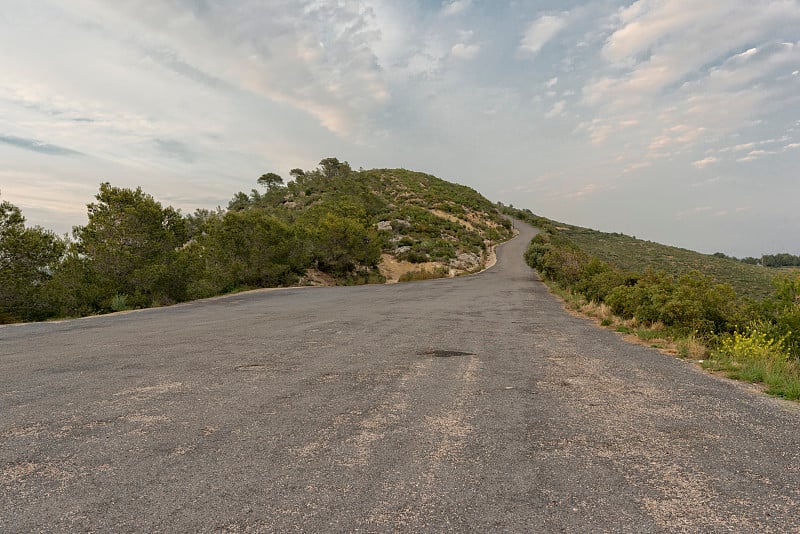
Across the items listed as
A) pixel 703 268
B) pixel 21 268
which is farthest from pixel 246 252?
pixel 703 268

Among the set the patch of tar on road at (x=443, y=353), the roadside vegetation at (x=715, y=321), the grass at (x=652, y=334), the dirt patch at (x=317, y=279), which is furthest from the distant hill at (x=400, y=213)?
the patch of tar on road at (x=443, y=353)

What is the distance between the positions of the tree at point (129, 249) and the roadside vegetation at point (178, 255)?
39 mm

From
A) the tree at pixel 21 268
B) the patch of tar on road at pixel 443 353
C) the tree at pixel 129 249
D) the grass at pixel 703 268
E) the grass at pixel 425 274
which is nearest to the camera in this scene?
the patch of tar on road at pixel 443 353

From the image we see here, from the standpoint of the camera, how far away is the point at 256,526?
2711 millimetres

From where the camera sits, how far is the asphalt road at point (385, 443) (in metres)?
2.87

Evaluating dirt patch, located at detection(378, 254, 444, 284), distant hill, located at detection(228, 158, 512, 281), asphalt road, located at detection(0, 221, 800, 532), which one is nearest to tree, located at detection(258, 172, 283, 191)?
distant hill, located at detection(228, 158, 512, 281)

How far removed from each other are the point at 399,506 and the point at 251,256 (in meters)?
25.6

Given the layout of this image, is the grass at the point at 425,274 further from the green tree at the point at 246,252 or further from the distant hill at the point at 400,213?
the green tree at the point at 246,252

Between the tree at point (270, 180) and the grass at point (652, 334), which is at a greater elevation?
the tree at point (270, 180)

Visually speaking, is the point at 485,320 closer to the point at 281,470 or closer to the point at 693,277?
the point at 693,277


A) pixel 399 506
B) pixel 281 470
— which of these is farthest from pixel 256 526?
pixel 399 506

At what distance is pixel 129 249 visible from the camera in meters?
17.5

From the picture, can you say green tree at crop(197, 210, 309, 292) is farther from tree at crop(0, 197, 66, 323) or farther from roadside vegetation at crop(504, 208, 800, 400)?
roadside vegetation at crop(504, 208, 800, 400)

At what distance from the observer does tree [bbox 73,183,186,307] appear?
1667 cm
